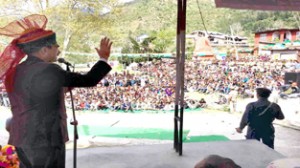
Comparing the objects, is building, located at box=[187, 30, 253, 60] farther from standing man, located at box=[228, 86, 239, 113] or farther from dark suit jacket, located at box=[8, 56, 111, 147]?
dark suit jacket, located at box=[8, 56, 111, 147]

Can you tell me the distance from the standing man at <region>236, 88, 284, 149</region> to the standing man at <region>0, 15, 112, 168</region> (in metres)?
2.38

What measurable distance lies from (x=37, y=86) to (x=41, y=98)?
0.07m

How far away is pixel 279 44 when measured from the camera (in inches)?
291

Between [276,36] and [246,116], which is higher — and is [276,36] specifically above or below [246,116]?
above

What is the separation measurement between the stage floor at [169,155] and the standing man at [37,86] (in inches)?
49.2

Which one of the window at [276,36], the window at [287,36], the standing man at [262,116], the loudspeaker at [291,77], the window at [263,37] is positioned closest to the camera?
the standing man at [262,116]

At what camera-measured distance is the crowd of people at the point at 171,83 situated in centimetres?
722

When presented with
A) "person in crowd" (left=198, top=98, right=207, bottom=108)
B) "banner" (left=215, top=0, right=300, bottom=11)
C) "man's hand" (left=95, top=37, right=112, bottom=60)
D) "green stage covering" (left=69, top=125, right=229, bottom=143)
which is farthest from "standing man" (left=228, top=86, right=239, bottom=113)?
"man's hand" (left=95, top=37, right=112, bottom=60)

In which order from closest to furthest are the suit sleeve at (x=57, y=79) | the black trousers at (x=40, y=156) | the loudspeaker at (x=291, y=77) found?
1. the suit sleeve at (x=57, y=79)
2. the black trousers at (x=40, y=156)
3. the loudspeaker at (x=291, y=77)

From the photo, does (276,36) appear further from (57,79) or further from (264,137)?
(57,79)

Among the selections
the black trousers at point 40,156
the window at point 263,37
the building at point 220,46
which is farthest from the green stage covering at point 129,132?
the black trousers at point 40,156

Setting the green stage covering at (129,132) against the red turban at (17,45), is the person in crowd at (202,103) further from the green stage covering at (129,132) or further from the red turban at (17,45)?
the red turban at (17,45)

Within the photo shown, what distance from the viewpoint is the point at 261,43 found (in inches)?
295

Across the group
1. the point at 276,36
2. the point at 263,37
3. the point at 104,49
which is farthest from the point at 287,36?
the point at 104,49
